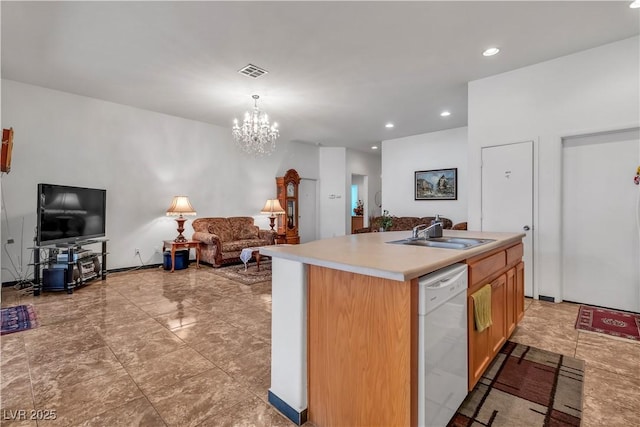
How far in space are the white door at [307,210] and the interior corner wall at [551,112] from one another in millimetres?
4843

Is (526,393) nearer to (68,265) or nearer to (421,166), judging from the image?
(68,265)

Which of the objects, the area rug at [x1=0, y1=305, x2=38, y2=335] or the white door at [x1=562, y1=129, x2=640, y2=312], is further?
the white door at [x1=562, y1=129, x2=640, y2=312]

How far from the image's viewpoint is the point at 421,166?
702 cm

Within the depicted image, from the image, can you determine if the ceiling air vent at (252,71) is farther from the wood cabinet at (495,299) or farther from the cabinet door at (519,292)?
the cabinet door at (519,292)

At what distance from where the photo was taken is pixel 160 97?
185 inches

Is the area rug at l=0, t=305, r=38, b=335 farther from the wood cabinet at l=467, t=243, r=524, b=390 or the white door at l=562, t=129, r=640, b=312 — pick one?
the white door at l=562, t=129, r=640, b=312

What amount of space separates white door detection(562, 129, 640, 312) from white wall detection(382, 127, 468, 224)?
285cm

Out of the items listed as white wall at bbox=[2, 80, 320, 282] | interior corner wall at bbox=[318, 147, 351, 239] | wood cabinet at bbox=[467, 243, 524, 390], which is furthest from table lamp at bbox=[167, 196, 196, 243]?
wood cabinet at bbox=[467, 243, 524, 390]

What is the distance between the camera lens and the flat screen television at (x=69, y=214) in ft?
12.4

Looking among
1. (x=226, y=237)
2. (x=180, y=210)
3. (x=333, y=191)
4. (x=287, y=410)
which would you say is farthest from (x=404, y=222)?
(x=287, y=410)

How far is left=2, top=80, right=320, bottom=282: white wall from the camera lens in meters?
4.21

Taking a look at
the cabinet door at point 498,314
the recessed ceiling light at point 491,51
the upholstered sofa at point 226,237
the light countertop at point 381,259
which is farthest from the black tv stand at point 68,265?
the recessed ceiling light at point 491,51

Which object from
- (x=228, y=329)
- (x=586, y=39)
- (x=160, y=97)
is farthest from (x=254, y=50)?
(x=586, y=39)

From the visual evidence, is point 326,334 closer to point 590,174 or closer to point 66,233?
point 590,174
